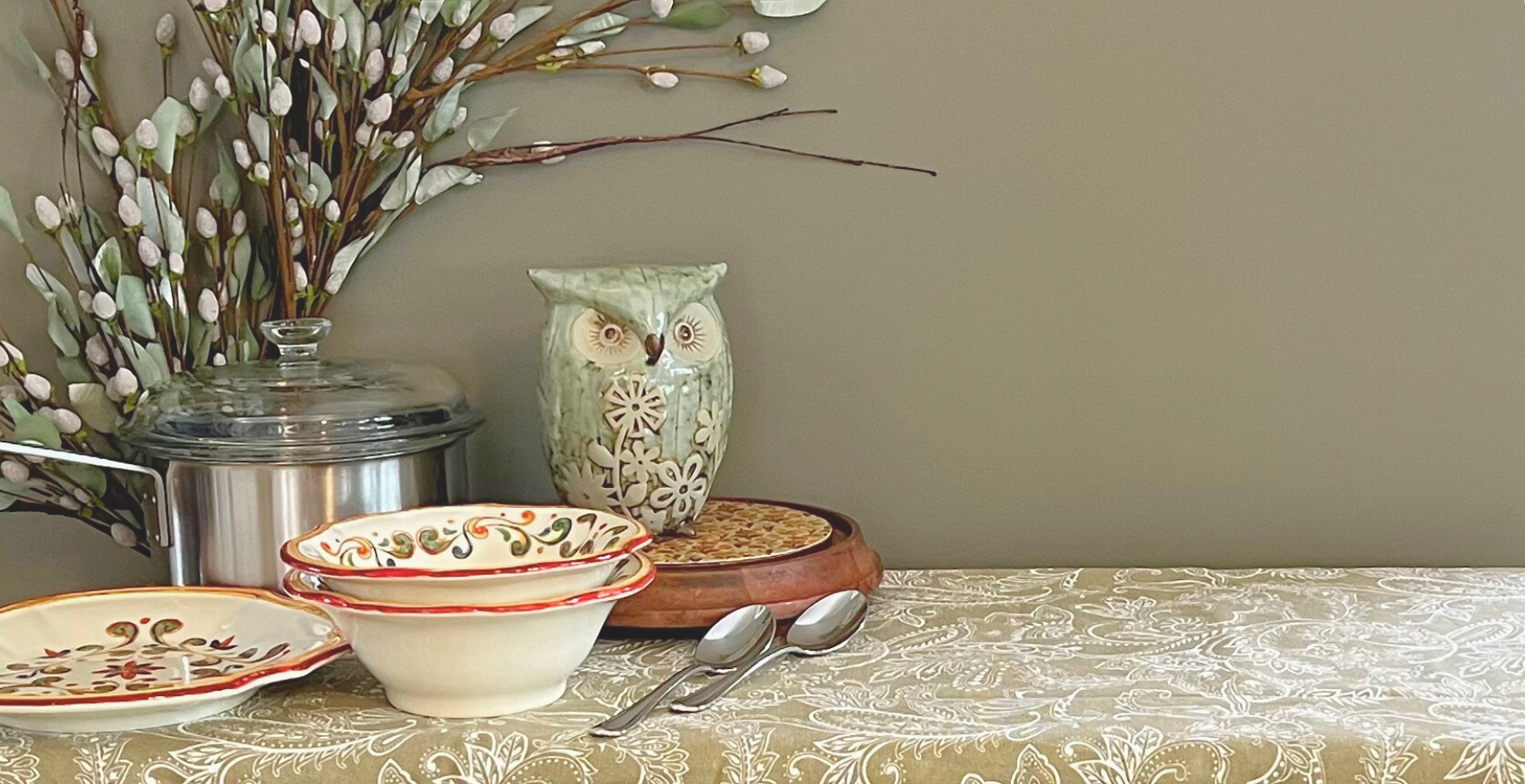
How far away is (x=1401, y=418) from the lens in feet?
3.67

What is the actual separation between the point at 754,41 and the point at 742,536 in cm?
40

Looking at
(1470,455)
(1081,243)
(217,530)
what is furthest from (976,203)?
(217,530)

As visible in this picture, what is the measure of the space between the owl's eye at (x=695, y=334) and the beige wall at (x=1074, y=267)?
145mm

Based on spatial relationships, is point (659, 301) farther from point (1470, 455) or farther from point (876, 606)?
point (1470, 455)

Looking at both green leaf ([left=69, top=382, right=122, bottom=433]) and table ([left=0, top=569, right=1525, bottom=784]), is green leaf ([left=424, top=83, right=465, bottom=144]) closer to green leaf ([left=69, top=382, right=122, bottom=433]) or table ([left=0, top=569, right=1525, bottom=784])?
green leaf ([left=69, top=382, right=122, bottom=433])

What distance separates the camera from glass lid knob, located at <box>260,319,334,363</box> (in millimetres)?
983

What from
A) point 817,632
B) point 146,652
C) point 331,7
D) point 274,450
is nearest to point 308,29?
point 331,7

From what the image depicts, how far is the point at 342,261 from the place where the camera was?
1.11 m

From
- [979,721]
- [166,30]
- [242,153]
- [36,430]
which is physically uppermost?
[166,30]

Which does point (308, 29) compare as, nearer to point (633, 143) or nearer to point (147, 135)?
point (147, 135)

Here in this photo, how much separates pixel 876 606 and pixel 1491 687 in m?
0.40

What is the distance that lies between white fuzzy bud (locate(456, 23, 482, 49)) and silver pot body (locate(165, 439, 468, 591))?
343 mm

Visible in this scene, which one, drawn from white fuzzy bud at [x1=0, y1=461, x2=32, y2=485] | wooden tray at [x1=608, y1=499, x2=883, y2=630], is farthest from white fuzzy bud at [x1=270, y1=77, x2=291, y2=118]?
wooden tray at [x1=608, y1=499, x2=883, y2=630]

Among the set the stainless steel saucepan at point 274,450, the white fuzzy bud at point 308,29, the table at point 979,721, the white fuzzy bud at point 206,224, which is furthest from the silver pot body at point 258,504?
the white fuzzy bud at point 308,29
